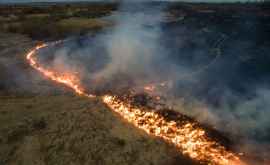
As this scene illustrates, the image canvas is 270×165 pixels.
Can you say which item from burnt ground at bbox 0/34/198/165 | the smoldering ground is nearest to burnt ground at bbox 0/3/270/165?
burnt ground at bbox 0/34/198/165

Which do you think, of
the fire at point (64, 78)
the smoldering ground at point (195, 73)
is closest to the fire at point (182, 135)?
the smoldering ground at point (195, 73)

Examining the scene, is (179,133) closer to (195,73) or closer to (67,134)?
(67,134)

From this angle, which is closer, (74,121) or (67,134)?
(67,134)

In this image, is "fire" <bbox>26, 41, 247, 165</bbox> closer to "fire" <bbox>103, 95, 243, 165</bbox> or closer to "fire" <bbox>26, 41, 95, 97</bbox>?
"fire" <bbox>103, 95, 243, 165</bbox>

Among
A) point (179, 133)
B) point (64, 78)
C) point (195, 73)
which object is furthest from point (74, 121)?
point (195, 73)

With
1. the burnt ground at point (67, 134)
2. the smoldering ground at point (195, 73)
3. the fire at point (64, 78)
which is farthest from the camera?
the fire at point (64, 78)

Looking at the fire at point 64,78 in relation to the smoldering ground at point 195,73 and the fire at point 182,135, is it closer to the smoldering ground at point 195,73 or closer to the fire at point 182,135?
the smoldering ground at point 195,73
